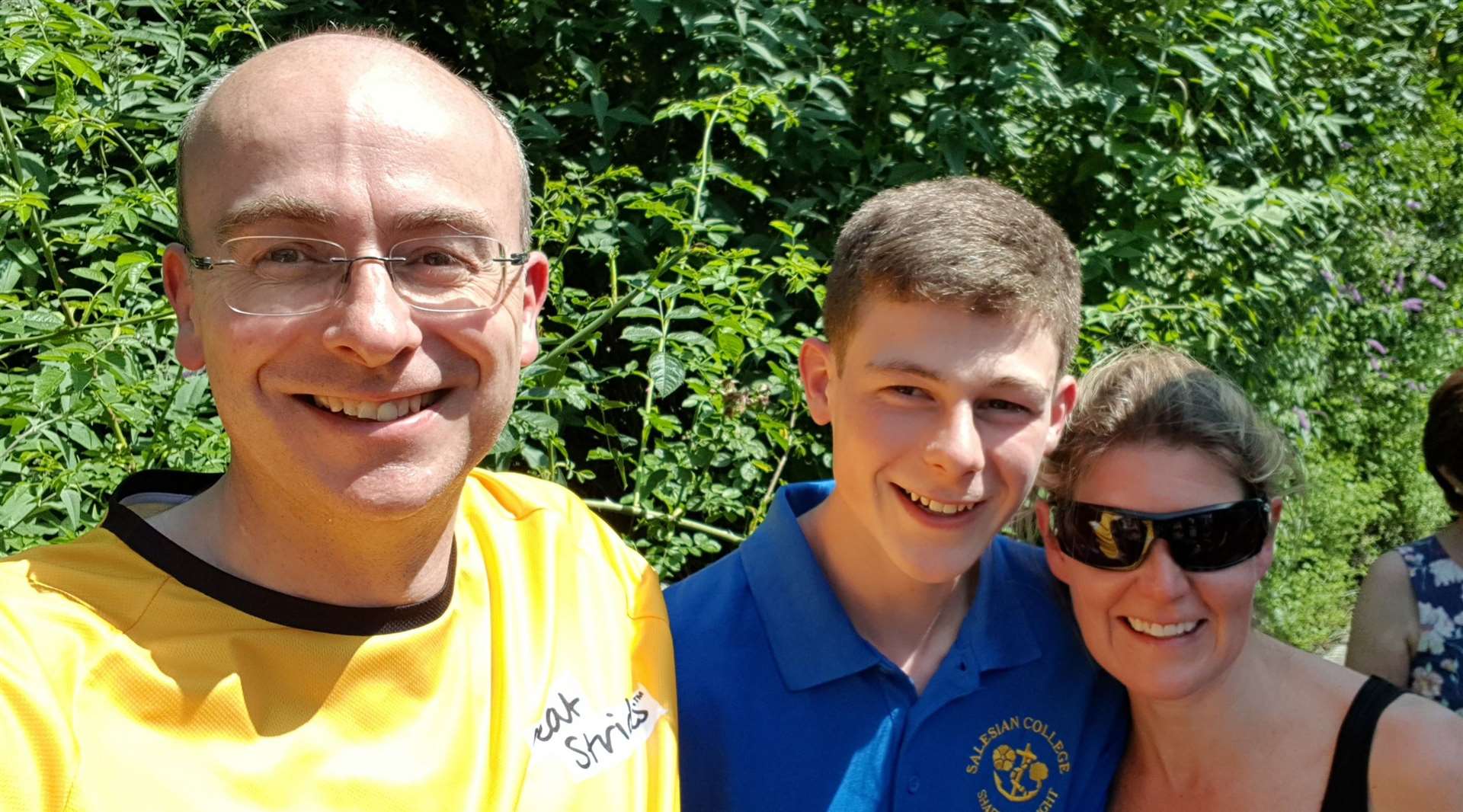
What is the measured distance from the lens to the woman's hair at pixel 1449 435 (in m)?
3.27

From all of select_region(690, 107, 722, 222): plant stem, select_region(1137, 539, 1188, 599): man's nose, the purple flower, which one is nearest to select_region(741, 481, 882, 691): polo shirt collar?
select_region(1137, 539, 1188, 599): man's nose

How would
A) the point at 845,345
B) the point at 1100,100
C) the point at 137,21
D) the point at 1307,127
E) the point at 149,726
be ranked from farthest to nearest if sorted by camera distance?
the point at 1307,127, the point at 1100,100, the point at 137,21, the point at 845,345, the point at 149,726

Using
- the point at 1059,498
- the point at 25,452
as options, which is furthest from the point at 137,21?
the point at 1059,498

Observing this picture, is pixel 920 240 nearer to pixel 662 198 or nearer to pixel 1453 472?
pixel 662 198

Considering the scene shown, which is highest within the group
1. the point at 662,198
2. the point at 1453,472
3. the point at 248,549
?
the point at 248,549

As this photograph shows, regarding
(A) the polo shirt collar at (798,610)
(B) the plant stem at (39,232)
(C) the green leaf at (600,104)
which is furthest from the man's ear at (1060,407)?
(B) the plant stem at (39,232)

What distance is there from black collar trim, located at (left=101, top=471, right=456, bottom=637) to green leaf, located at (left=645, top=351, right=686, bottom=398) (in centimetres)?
107

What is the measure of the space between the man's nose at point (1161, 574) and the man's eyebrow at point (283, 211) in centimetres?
144

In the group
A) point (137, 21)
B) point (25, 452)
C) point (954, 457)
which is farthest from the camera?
point (137, 21)

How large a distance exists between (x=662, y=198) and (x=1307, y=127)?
8.74 ft

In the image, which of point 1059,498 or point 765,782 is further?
point 1059,498

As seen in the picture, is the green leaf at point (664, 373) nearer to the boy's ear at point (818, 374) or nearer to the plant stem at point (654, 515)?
the plant stem at point (654, 515)

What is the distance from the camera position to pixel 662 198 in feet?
11.7

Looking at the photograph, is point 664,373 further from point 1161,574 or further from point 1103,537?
point 1161,574
